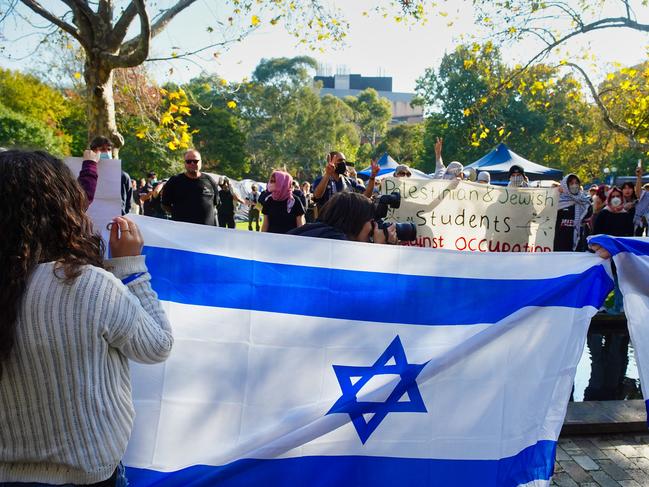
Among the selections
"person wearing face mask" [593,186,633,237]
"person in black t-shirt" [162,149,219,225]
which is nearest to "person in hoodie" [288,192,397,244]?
"person in black t-shirt" [162,149,219,225]

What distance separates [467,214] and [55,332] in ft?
18.4

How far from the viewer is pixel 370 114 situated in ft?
300

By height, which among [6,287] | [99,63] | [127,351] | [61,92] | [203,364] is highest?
[61,92]

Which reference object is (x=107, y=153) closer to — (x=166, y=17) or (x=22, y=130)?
(x=166, y=17)

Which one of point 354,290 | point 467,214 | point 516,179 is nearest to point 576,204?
point 516,179

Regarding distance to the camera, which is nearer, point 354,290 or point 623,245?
point 354,290

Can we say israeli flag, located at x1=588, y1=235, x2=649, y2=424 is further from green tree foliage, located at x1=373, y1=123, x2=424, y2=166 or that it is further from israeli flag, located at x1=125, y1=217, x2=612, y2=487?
green tree foliage, located at x1=373, y1=123, x2=424, y2=166

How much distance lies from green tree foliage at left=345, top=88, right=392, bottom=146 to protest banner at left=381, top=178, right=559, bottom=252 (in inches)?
3248

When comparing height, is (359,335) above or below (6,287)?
below

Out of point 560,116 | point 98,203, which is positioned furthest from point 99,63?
point 560,116

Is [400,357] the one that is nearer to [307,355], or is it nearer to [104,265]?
[307,355]

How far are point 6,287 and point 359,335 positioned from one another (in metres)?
1.67

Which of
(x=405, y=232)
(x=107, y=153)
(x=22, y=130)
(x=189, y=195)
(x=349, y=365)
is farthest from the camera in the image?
(x=22, y=130)

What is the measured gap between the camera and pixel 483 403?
2.70 meters
